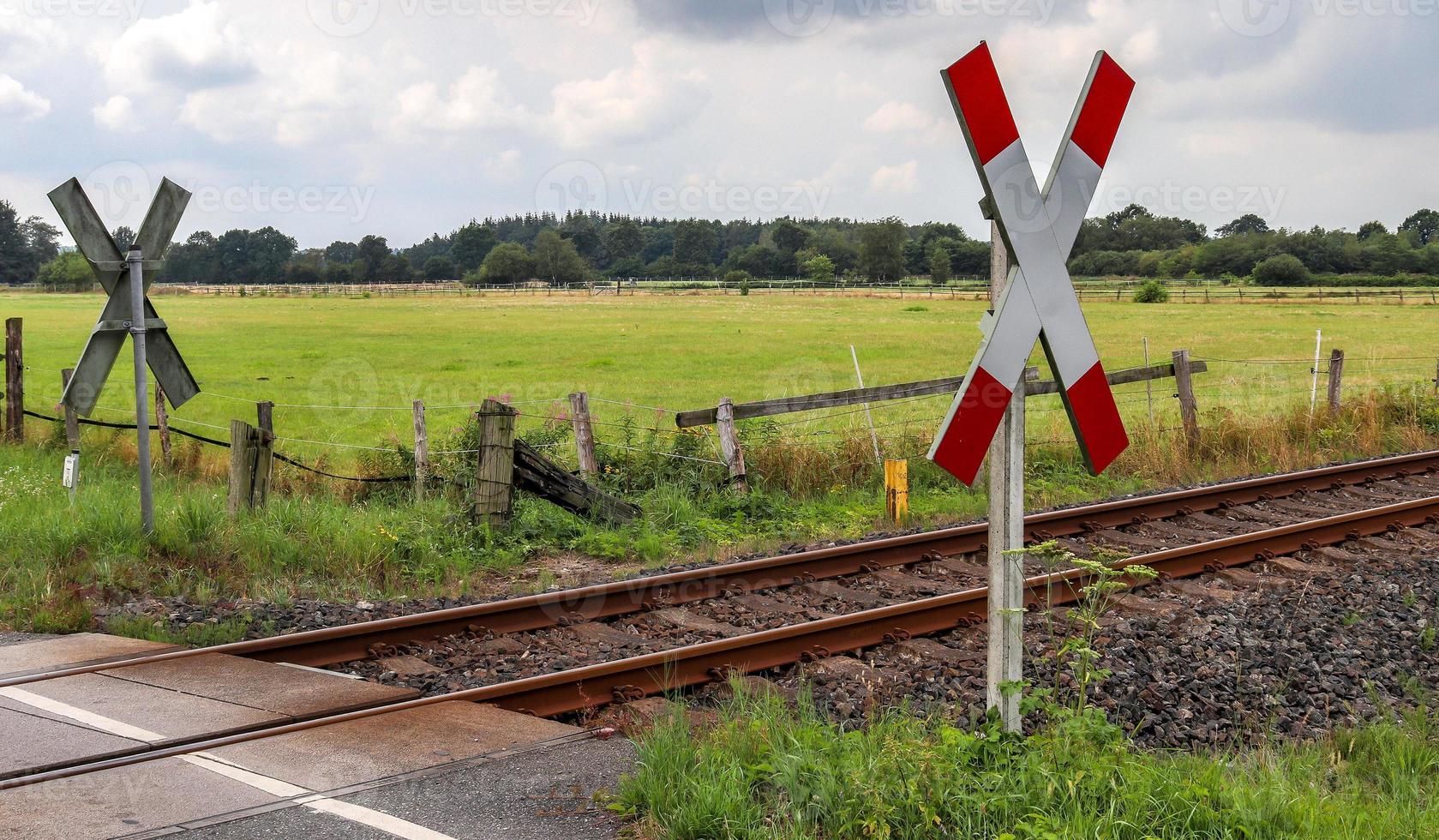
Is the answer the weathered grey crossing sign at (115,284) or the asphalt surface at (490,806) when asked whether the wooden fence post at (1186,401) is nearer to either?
the asphalt surface at (490,806)

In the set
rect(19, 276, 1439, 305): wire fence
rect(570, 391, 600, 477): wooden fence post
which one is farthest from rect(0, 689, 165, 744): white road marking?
rect(19, 276, 1439, 305): wire fence

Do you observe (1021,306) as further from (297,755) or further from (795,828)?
(297,755)

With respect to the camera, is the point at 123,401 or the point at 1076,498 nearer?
the point at 1076,498

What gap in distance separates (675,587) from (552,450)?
477cm

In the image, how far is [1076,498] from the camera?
12.3m

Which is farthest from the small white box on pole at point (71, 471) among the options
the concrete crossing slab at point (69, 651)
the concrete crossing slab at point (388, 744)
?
the concrete crossing slab at point (388, 744)

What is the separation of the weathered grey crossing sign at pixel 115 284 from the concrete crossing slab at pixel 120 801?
4163 mm

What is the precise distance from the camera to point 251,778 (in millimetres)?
4582

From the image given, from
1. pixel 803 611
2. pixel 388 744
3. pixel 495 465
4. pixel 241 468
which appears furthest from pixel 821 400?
pixel 388 744

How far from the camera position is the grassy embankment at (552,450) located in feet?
27.7

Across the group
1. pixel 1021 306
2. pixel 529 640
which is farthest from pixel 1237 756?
pixel 529 640

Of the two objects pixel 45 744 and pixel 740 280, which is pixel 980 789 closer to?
pixel 45 744

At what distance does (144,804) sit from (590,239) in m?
82.3

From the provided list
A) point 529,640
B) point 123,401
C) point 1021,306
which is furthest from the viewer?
point 123,401
